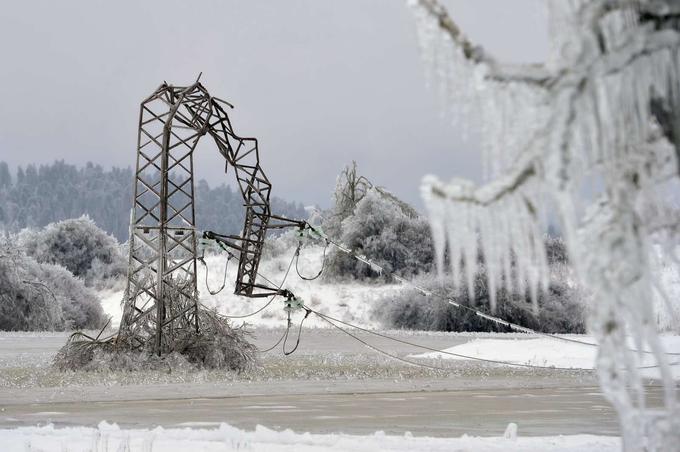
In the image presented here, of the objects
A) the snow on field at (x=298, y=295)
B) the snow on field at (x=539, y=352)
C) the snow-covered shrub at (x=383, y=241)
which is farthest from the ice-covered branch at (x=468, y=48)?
the snow-covered shrub at (x=383, y=241)

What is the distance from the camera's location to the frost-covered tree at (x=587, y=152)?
3.35 metres

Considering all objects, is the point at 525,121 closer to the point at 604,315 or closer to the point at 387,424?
the point at 604,315

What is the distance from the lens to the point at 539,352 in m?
19.1

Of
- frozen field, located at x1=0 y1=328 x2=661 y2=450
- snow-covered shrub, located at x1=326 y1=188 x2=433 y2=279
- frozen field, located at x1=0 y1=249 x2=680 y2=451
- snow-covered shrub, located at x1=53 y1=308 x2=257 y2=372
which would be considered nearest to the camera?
frozen field, located at x1=0 y1=249 x2=680 y2=451

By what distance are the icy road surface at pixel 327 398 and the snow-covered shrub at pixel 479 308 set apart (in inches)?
456

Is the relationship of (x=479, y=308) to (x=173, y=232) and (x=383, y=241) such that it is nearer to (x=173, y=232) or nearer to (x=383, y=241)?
(x=383, y=241)

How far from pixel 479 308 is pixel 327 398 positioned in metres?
18.4

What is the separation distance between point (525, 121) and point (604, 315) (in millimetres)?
741

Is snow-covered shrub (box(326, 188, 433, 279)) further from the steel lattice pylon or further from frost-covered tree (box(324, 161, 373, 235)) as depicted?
the steel lattice pylon

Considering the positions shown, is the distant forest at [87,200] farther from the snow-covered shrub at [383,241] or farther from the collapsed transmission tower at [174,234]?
the collapsed transmission tower at [174,234]

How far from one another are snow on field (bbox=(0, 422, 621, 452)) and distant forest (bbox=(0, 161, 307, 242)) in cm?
14045

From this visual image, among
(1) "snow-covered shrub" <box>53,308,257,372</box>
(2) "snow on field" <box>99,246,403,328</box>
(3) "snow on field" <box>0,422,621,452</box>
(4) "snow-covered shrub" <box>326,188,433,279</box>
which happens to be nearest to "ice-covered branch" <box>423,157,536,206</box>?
(3) "snow on field" <box>0,422,621,452</box>

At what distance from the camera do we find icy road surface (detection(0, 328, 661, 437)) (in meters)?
9.36

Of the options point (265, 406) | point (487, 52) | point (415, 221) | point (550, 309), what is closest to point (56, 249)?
point (415, 221)
